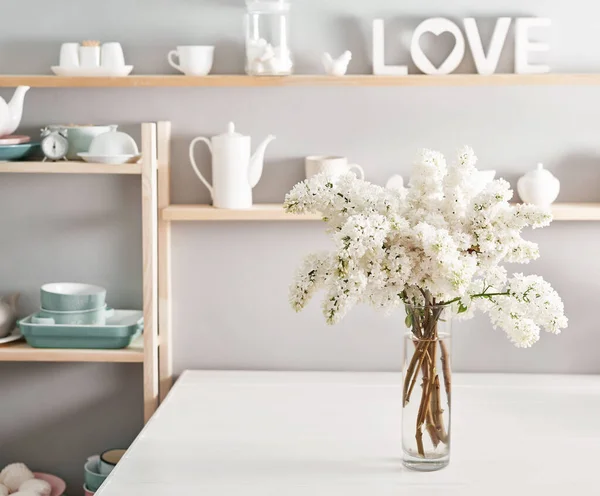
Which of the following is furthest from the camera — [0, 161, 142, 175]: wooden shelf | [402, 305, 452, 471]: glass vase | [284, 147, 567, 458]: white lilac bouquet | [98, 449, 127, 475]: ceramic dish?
[98, 449, 127, 475]: ceramic dish

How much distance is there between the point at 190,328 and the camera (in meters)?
2.47

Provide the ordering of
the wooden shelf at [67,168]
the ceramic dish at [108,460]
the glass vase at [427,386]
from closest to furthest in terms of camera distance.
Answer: the glass vase at [427,386] → the wooden shelf at [67,168] → the ceramic dish at [108,460]

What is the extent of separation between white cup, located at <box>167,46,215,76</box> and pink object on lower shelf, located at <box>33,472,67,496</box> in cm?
113

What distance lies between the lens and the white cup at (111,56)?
7.54 ft

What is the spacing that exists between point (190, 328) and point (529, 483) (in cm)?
111

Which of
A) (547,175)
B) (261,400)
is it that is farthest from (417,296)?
(547,175)

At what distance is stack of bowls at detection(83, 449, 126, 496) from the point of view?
2295 millimetres

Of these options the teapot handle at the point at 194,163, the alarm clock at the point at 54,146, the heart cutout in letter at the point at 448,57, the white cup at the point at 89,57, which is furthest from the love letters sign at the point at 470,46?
the alarm clock at the point at 54,146

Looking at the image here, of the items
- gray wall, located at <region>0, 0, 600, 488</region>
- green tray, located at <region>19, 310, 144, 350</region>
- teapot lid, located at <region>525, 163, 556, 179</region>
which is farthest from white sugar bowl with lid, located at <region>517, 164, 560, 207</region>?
green tray, located at <region>19, 310, 144, 350</region>

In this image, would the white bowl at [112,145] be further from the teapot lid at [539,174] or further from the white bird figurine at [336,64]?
the teapot lid at [539,174]

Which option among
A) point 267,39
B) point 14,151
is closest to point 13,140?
point 14,151

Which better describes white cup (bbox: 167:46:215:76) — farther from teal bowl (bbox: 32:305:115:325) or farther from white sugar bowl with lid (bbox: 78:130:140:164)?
teal bowl (bbox: 32:305:115:325)

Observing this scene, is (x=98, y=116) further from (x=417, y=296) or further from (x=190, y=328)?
(x=417, y=296)

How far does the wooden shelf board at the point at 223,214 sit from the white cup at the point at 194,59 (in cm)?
Result: 35
